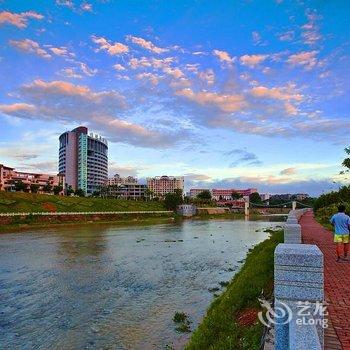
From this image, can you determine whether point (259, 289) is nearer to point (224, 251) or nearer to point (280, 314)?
point (280, 314)

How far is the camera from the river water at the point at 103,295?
36.5 feet

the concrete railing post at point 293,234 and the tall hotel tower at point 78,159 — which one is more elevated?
the tall hotel tower at point 78,159

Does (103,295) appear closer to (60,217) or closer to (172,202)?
(60,217)

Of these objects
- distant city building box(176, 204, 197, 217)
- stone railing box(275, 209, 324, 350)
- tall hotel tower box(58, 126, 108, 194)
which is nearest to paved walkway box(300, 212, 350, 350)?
stone railing box(275, 209, 324, 350)

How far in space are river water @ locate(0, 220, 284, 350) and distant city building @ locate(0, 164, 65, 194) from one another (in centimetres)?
9435

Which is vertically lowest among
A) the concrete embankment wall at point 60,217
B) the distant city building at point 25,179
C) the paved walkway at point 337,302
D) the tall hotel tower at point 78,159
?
the concrete embankment wall at point 60,217

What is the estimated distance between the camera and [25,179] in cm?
15162

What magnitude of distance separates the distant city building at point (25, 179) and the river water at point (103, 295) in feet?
310

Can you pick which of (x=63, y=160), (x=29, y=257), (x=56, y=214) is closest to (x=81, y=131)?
(x=63, y=160)

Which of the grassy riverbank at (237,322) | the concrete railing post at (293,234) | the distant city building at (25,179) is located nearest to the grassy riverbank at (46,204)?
the distant city building at (25,179)

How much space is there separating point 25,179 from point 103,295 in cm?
14768

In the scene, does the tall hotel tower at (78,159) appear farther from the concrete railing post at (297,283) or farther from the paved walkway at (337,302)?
the concrete railing post at (297,283)

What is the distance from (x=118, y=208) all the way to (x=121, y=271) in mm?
80315

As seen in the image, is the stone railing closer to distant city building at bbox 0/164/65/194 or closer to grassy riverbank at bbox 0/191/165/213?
grassy riverbank at bbox 0/191/165/213
